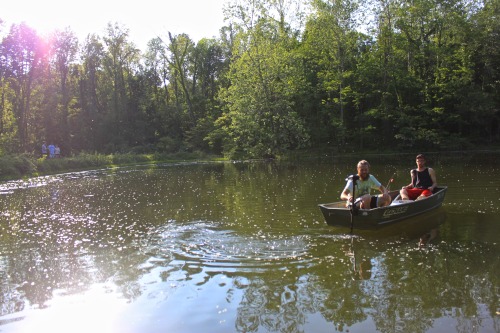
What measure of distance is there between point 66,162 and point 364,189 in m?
28.2

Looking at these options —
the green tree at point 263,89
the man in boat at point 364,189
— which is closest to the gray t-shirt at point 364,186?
the man in boat at point 364,189

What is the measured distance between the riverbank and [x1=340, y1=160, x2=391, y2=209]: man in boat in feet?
78.9

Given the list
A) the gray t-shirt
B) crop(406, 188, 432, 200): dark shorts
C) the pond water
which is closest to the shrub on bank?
the pond water

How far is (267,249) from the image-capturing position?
8.34 metres

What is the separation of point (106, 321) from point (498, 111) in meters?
41.8

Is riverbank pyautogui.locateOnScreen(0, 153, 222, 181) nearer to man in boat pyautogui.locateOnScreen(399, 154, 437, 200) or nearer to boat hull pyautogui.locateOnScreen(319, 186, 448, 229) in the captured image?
boat hull pyautogui.locateOnScreen(319, 186, 448, 229)

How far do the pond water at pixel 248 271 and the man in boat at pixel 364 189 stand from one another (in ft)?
2.18

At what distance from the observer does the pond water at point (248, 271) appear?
5430 millimetres

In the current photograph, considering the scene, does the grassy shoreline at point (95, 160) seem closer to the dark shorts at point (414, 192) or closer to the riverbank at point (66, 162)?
the riverbank at point (66, 162)

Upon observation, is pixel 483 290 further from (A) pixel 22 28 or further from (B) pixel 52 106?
(B) pixel 52 106

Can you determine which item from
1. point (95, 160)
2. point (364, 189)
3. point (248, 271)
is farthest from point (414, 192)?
point (95, 160)

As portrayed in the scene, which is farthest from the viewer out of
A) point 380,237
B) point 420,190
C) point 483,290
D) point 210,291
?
point 420,190

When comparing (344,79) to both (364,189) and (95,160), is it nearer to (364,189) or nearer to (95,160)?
(95,160)

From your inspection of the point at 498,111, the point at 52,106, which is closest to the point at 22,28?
the point at 52,106
